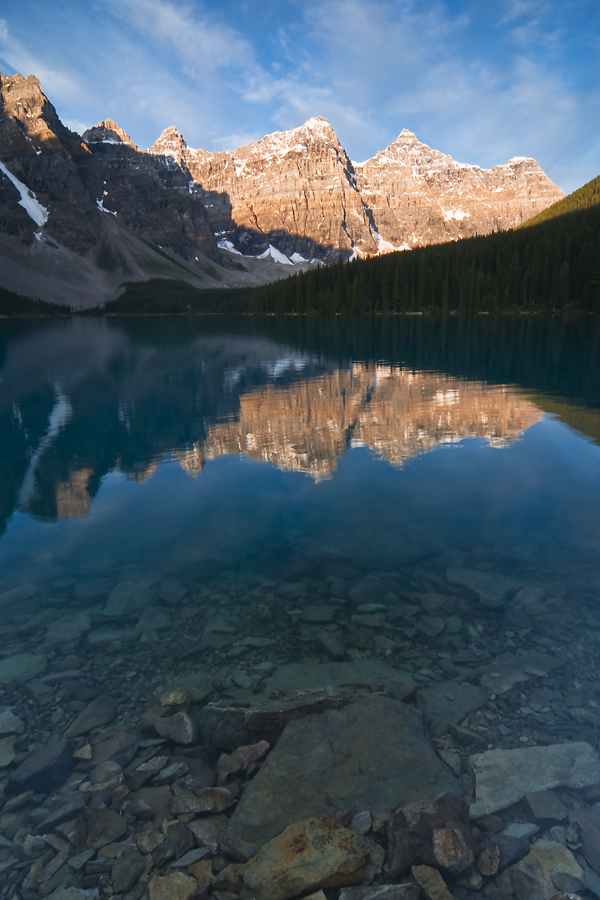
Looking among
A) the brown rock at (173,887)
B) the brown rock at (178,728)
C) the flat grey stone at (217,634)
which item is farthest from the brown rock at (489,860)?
the flat grey stone at (217,634)

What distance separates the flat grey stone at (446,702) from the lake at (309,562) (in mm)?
43

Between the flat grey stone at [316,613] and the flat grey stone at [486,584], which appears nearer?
the flat grey stone at [316,613]

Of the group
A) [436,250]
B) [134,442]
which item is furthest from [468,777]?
[436,250]

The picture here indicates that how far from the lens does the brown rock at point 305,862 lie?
4.34m

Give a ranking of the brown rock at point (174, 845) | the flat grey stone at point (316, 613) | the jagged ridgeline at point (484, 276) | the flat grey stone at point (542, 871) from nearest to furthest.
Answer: the flat grey stone at point (542, 871), the brown rock at point (174, 845), the flat grey stone at point (316, 613), the jagged ridgeline at point (484, 276)

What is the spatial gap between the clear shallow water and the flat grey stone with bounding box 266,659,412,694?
26 cm

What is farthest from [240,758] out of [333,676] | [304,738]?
[333,676]

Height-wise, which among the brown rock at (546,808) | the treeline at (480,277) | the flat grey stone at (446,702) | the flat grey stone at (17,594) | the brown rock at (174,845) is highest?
the treeline at (480,277)

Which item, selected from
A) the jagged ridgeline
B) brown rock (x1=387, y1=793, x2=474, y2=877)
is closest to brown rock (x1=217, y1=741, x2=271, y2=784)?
brown rock (x1=387, y1=793, x2=474, y2=877)

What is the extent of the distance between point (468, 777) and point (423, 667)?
1.90m

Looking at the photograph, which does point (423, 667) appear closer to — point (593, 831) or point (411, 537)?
point (593, 831)

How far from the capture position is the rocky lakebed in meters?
4.62

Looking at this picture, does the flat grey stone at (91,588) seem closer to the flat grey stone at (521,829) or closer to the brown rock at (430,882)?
the brown rock at (430,882)

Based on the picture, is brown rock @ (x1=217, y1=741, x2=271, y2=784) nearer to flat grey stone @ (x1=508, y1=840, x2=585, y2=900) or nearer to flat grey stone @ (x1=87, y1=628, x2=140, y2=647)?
flat grey stone @ (x1=508, y1=840, x2=585, y2=900)
